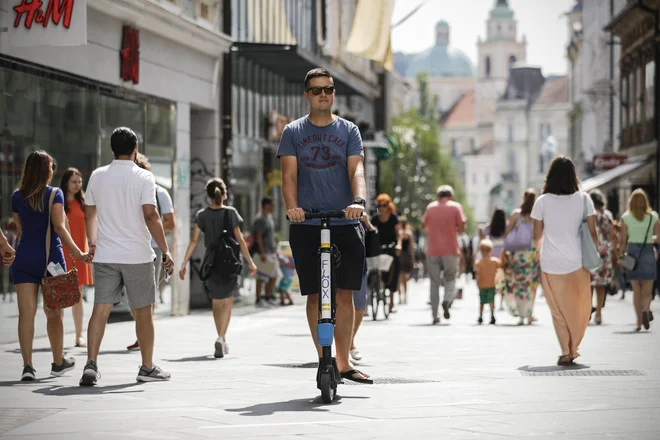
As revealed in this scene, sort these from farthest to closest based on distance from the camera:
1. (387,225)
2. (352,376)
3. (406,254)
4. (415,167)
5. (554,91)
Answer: (554,91) < (415,167) < (406,254) < (387,225) < (352,376)

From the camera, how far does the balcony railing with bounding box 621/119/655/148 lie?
40875 millimetres

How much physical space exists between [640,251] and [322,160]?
9.05 metres

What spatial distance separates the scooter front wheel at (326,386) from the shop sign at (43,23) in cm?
641

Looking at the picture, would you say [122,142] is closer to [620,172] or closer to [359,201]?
[359,201]

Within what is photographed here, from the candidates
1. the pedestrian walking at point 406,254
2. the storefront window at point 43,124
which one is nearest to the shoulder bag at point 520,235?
the storefront window at point 43,124

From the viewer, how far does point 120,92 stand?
18375 mm

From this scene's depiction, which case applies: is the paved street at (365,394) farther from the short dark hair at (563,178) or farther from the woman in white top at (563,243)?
the short dark hair at (563,178)

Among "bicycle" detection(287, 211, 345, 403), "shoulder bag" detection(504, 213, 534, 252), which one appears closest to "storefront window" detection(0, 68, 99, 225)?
"shoulder bag" detection(504, 213, 534, 252)

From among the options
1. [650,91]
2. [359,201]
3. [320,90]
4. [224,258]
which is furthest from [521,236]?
[650,91]

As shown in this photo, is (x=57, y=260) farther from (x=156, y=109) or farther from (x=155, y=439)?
(x=156, y=109)

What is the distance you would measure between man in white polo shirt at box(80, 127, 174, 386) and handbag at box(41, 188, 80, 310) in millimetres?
462

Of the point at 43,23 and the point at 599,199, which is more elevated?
the point at 43,23

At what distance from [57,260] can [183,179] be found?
11157 millimetres

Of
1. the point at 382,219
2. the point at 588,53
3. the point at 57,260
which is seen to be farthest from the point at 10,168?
the point at 588,53
